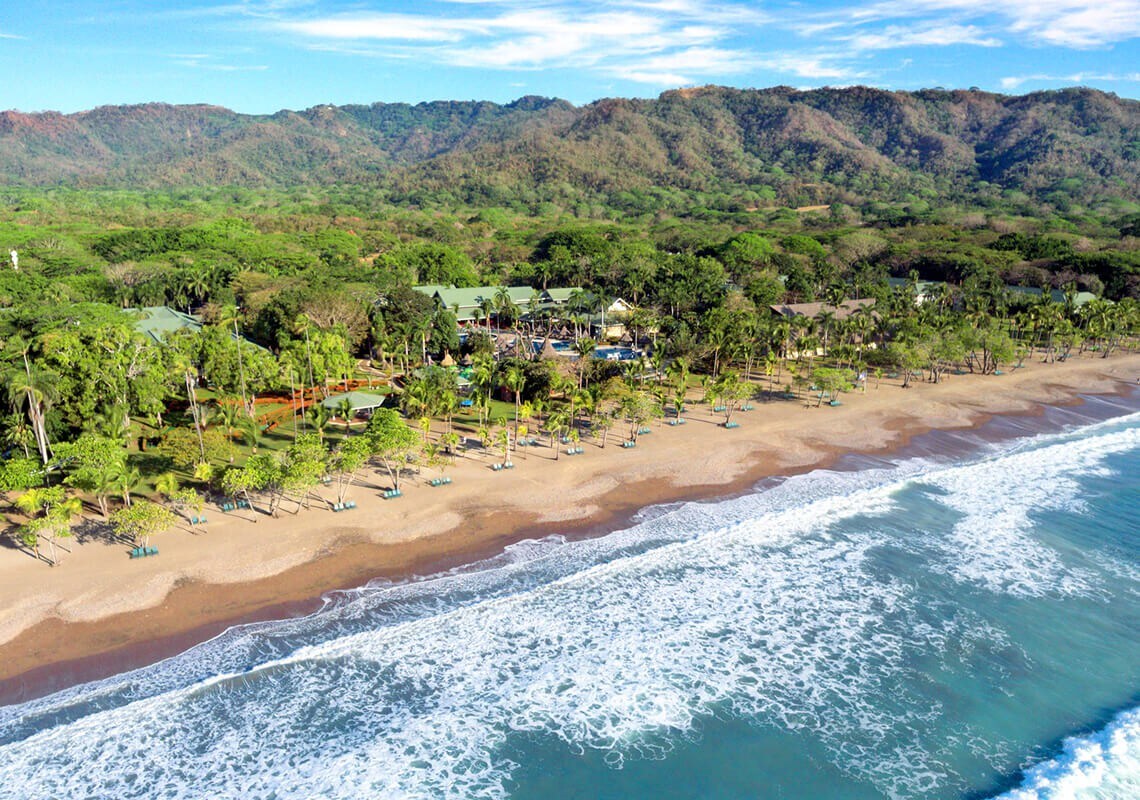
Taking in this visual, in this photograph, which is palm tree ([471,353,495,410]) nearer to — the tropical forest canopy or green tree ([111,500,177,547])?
the tropical forest canopy

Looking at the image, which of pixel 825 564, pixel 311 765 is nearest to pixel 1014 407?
pixel 825 564

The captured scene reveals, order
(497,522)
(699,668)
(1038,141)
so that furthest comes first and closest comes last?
(1038,141) < (497,522) < (699,668)

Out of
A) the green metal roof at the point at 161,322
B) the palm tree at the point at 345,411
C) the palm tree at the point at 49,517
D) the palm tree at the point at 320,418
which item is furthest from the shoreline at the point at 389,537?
the green metal roof at the point at 161,322

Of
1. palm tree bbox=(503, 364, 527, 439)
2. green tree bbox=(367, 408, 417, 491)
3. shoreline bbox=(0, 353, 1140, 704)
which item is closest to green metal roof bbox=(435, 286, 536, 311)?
palm tree bbox=(503, 364, 527, 439)

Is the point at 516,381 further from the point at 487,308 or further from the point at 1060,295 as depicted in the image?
the point at 1060,295

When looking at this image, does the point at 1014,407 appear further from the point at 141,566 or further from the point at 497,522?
the point at 141,566

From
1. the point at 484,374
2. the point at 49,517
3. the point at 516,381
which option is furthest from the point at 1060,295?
the point at 49,517
